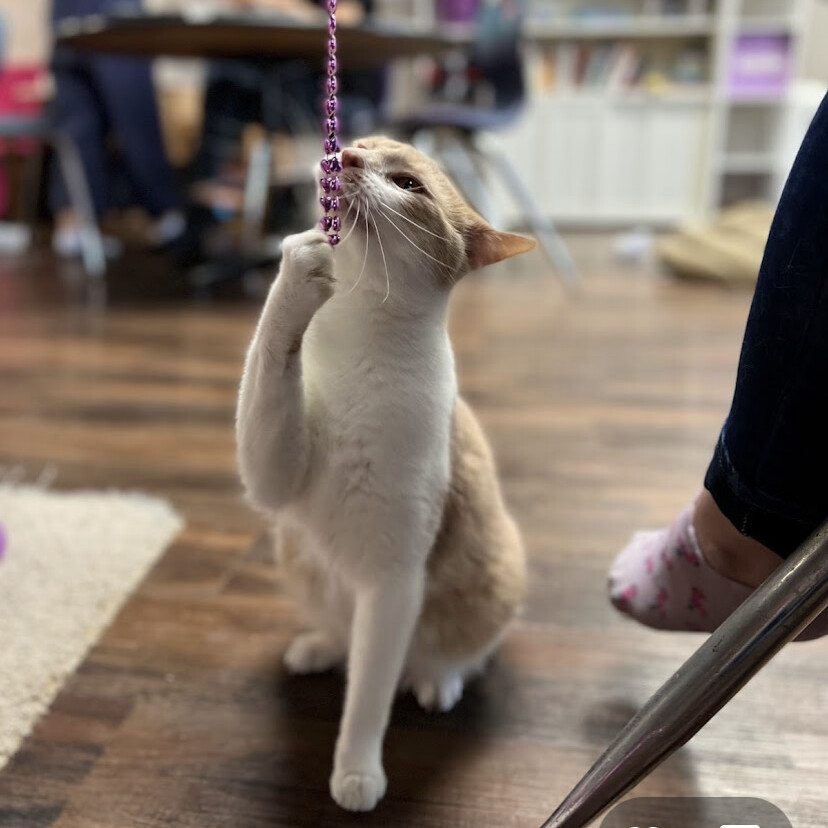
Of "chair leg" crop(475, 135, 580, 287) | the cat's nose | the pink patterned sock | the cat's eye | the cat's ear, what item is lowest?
"chair leg" crop(475, 135, 580, 287)

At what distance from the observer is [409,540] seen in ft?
2.39

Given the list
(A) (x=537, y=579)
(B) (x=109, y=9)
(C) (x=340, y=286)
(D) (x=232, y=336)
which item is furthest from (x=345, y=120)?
(C) (x=340, y=286)

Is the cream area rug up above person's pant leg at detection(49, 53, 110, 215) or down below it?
A: below

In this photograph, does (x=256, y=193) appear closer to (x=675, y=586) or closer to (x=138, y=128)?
(x=138, y=128)

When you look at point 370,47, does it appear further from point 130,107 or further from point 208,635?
point 208,635

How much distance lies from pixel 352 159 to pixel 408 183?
0.06m

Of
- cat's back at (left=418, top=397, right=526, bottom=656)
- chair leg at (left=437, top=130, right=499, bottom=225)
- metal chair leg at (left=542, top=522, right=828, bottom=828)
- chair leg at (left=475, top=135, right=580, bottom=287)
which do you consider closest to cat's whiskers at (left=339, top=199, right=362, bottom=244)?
cat's back at (left=418, top=397, right=526, bottom=656)

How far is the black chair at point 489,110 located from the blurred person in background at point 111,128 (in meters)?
1.15

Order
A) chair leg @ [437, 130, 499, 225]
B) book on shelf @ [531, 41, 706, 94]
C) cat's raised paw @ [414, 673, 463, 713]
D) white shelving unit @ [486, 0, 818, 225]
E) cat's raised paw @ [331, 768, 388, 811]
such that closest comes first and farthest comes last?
cat's raised paw @ [331, 768, 388, 811] → cat's raised paw @ [414, 673, 463, 713] → chair leg @ [437, 130, 499, 225] → white shelving unit @ [486, 0, 818, 225] → book on shelf @ [531, 41, 706, 94]

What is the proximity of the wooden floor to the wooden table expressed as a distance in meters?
0.91

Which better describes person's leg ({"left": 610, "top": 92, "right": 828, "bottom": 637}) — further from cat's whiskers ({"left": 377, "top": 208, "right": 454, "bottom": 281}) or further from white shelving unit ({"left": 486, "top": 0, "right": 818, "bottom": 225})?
white shelving unit ({"left": 486, "top": 0, "right": 818, "bottom": 225})

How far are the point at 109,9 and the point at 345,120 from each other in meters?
1.15

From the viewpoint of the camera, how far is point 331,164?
1.99 ft

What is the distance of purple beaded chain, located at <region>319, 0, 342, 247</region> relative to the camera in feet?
2.00
